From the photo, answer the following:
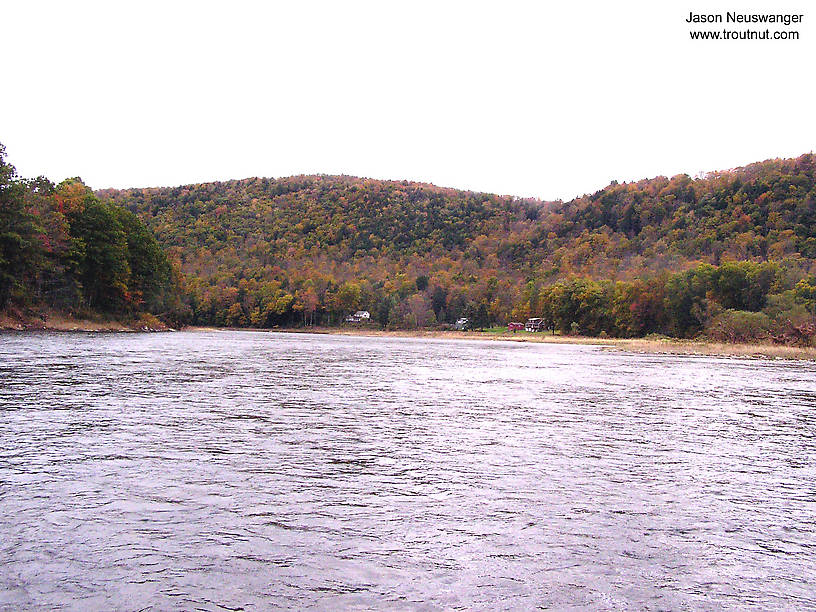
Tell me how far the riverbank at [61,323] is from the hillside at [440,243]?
60.9m

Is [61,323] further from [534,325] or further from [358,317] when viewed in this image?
[358,317]

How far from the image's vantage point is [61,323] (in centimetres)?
7038

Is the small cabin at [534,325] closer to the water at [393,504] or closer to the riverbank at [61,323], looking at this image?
the riverbank at [61,323]

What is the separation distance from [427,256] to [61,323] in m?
Result: 121

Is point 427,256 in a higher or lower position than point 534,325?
higher

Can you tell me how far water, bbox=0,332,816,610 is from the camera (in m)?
7.61

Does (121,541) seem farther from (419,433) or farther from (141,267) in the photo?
(141,267)

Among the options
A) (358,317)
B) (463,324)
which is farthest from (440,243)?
(463,324)

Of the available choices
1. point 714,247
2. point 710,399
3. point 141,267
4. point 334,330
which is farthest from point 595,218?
point 710,399

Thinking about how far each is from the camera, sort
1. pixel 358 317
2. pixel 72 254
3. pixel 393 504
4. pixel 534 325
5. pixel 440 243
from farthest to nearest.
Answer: pixel 440 243, pixel 358 317, pixel 534 325, pixel 72 254, pixel 393 504

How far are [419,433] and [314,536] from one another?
8.60 metres

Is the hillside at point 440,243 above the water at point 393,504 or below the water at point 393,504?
above

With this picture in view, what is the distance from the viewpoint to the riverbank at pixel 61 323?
63.3 m

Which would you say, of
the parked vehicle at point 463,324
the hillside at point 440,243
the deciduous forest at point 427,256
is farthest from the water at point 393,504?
the parked vehicle at point 463,324
